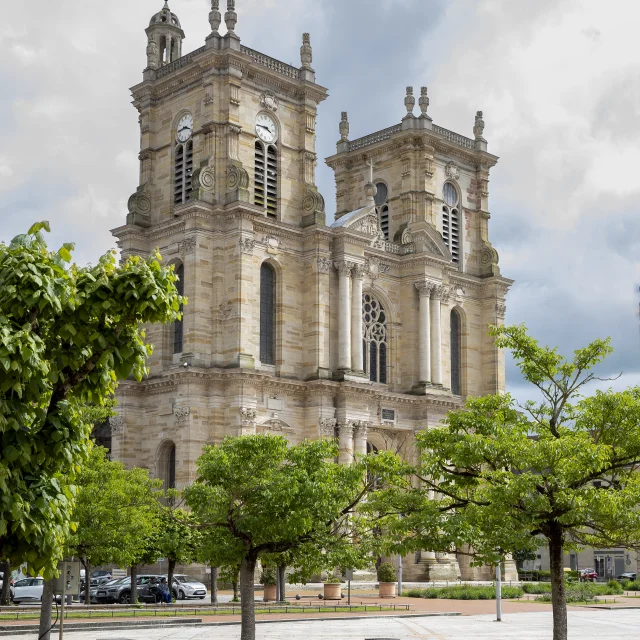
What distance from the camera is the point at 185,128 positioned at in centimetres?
6147

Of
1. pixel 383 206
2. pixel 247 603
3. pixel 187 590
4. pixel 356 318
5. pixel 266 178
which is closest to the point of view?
pixel 247 603

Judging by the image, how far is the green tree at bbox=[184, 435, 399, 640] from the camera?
2678 cm

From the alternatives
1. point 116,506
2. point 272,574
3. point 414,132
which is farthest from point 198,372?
point 414,132

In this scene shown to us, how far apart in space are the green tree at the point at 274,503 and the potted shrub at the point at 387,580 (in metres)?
24.9

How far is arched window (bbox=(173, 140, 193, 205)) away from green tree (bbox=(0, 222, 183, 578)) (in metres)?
48.8

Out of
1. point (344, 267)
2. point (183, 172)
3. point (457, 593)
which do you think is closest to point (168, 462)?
point (344, 267)

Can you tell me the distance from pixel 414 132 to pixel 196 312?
22.5 metres

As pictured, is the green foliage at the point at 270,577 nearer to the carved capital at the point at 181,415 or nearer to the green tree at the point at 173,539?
the green tree at the point at 173,539

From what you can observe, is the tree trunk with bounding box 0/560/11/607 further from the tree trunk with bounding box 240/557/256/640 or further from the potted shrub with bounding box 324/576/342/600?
the tree trunk with bounding box 240/557/256/640

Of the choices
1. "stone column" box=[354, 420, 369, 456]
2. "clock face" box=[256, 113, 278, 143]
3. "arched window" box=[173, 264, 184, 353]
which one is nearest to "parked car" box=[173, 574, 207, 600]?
"stone column" box=[354, 420, 369, 456]

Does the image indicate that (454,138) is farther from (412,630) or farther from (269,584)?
(412,630)

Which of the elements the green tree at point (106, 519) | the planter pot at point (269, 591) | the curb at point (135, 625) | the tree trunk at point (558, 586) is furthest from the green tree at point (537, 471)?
the planter pot at point (269, 591)

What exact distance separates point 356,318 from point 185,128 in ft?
48.6

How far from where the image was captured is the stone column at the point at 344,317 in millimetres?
60250
